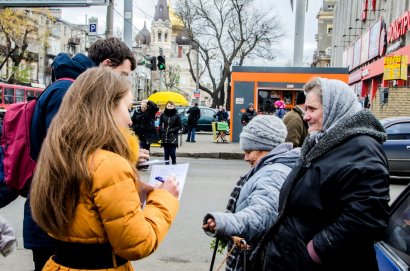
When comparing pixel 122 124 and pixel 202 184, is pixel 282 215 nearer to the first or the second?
pixel 122 124

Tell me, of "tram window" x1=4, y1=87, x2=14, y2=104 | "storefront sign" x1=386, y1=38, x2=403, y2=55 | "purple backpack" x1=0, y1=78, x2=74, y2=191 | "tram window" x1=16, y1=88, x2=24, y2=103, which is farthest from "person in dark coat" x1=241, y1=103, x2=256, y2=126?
"tram window" x1=16, y1=88, x2=24, y2=103

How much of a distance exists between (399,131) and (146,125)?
634cm

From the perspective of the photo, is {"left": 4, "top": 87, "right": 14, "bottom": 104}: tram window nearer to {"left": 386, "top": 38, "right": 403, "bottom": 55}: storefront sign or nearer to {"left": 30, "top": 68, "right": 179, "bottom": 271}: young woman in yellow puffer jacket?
{"left": 386, "top": 38, "right": 403, "bottom": 55}: storefront sign

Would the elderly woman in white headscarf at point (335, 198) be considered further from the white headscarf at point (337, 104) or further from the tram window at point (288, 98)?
the tram window at point (288, 98)

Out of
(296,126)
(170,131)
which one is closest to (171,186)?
(296,126)

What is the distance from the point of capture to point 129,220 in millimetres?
1910

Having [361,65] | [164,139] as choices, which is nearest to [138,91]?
[361,65]

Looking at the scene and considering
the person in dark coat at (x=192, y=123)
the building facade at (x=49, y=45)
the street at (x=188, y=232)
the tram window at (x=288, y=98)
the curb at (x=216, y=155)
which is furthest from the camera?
the building facade at (x=49, y=45)

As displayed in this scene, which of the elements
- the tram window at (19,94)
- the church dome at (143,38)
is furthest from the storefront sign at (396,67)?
the church dome at (143,38)

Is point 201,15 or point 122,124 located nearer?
point 122,124

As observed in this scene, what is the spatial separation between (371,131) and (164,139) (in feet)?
34.2

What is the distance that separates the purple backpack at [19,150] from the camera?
8.93 feet

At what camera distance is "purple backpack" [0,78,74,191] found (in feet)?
→ 8.93

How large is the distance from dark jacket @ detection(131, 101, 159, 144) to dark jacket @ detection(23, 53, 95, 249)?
10.3 meters
